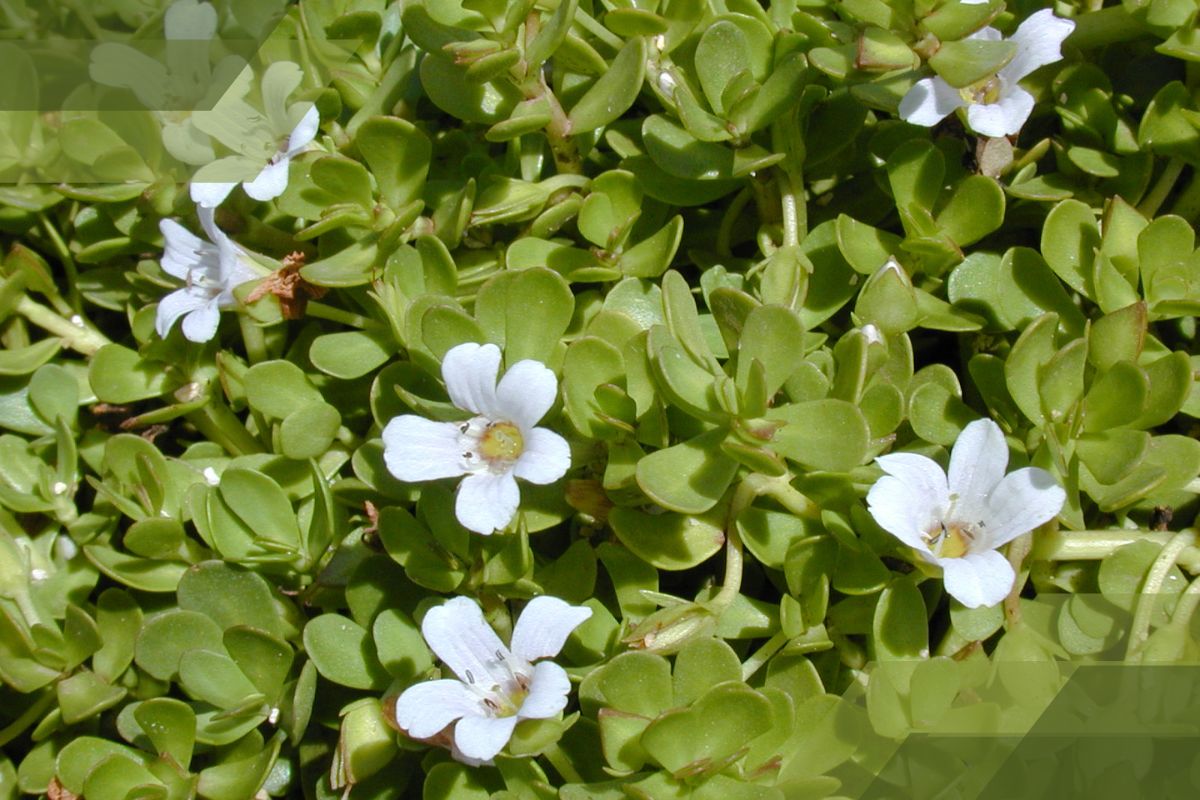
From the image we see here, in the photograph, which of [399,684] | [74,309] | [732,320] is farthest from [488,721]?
[74,309]

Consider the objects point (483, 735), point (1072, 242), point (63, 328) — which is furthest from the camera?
point (63, 328)

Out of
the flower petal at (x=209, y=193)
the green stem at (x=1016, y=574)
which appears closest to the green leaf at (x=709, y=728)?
the green stem at (x=1016, y=574)

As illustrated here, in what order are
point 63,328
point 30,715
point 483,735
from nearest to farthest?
point 483,735, point 30,715, point 63,328

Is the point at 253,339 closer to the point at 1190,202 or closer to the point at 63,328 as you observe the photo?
the point at 63,328

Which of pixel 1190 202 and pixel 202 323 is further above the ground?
pixel 1190 202

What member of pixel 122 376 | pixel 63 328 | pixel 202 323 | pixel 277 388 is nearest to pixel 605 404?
pixel 277 388

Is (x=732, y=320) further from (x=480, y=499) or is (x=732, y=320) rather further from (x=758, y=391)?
(x=480, y=499)

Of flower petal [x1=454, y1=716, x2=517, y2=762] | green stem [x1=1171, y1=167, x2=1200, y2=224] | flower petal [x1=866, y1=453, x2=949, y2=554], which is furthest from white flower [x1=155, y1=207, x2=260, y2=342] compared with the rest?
green stem [x1=1171, y1=167, x2=1200, y2=224]

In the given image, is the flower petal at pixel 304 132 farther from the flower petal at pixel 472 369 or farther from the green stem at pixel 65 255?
the green stem at pixel 65 255
